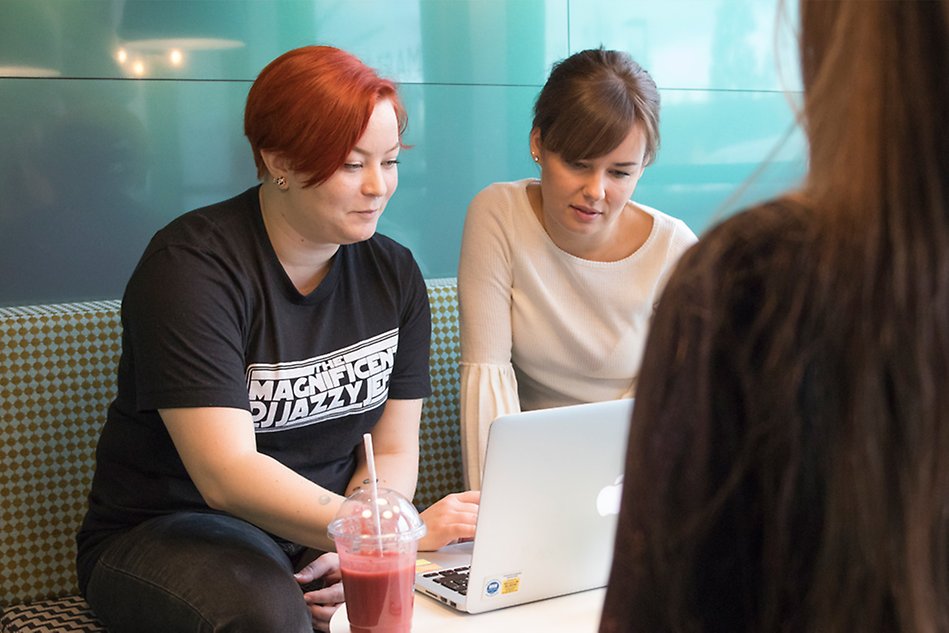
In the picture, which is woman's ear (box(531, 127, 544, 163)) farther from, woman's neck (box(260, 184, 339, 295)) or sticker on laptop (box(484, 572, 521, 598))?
sticker on laptop (box(484, 572, 521, 598))

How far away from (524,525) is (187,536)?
64 centimetres

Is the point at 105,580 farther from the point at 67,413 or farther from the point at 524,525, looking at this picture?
the point at 524,525

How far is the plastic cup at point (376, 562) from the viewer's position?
1.30m

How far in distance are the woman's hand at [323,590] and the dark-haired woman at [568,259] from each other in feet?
1.28

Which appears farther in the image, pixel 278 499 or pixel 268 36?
pixel 268 36

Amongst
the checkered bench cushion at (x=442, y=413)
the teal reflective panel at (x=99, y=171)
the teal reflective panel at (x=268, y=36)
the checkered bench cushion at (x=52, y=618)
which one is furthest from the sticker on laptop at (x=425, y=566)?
the teal reflective panel at (x=268, y=36)

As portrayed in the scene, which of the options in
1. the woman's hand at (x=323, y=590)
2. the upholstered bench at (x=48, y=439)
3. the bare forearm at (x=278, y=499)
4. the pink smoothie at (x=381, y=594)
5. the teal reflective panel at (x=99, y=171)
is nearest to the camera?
the pink smoothie at (x=381, y=594)

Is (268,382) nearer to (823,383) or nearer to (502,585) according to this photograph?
(502,585)

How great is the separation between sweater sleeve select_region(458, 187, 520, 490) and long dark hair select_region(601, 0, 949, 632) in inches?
62.9

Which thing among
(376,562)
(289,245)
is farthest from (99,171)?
(376,562)

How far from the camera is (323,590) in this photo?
6.21ft

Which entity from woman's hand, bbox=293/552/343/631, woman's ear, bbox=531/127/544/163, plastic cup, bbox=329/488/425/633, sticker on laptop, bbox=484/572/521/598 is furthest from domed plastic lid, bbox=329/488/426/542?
woman's ear, bbox=531/127/544/163

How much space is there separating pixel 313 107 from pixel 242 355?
43 cm

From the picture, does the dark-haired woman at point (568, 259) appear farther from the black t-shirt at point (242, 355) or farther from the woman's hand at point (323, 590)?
the woman's hand at point (323, 590)
